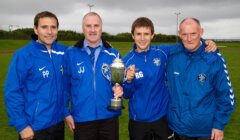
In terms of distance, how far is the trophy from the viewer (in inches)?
157

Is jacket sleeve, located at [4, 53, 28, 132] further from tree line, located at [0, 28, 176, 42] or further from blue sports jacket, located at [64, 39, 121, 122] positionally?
tree line, located at [0, 28, 176, 42]

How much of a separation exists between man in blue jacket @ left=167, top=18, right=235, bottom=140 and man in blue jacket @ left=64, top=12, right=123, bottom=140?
0.84m

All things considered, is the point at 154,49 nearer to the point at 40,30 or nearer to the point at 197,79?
the point at 197,79

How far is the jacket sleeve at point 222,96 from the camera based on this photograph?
3.81 m

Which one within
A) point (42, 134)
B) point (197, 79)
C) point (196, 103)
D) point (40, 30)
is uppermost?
point (40, 30)

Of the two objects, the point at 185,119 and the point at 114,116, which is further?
the point at 114,116

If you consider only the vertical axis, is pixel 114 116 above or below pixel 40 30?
below

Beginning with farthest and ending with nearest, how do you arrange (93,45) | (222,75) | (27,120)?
(93,45), (27,120), (222,75)

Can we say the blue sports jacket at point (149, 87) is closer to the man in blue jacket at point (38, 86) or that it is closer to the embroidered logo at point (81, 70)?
the embroidered logo at point (81, 70)

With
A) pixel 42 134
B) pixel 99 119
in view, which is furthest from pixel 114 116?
pixel 42 134

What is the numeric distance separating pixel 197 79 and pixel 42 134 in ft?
7.04

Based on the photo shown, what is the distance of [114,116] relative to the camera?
4406mm

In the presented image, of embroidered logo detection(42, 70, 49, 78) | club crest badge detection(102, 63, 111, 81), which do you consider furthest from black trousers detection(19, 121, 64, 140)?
club crest badge detection(102, 63, 111, 81)

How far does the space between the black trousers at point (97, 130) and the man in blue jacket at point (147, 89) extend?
29cm
